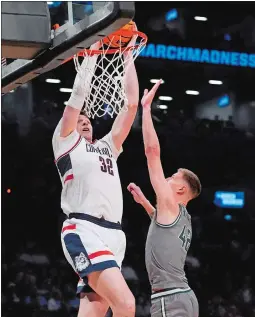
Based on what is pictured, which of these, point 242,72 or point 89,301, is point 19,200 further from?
point 89,301

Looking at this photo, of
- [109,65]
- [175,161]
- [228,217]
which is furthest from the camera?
→ [228,217]

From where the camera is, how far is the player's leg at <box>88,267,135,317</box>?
14.5ft

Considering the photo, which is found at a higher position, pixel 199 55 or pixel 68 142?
pixel 68 142

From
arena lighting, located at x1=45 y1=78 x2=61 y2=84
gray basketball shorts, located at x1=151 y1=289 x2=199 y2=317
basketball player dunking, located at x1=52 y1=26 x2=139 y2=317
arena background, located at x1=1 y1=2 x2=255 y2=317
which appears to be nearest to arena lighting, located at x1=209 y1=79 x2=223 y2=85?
arena background, located at x1=1 y1=2 x2=255 y2=317

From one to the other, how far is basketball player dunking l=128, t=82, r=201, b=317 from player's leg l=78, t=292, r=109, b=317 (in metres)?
0.34

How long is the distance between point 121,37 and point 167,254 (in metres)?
1.53

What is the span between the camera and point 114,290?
4.46 m

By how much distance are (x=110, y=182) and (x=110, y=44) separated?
0.96 m

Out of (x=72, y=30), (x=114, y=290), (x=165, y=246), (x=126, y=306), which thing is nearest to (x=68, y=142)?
(x=72, y=30)

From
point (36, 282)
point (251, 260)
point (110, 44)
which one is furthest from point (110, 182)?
point (251, 260)

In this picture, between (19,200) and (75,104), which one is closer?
(75,104)

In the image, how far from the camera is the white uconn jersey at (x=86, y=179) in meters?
4.85

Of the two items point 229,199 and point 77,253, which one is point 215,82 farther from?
point 77,253

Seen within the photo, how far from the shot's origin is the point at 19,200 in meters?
13.7
